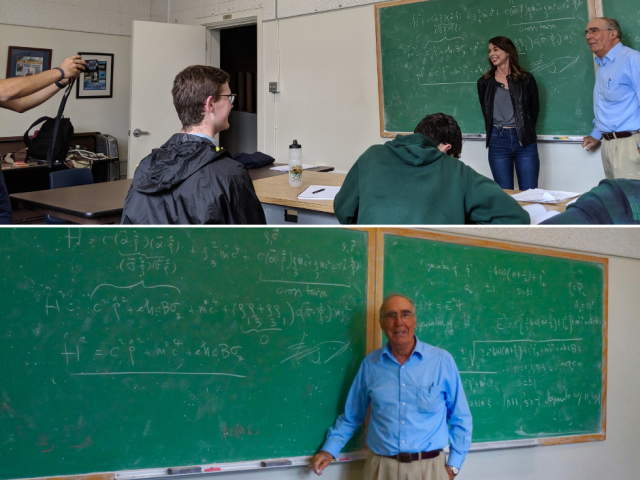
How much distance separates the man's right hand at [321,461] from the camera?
6.34ft

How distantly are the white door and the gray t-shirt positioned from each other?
3453mm

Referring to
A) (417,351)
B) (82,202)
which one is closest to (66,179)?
(82,202)

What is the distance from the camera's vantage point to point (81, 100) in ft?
21.8

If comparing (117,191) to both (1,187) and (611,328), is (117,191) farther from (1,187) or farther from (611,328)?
(611,328)

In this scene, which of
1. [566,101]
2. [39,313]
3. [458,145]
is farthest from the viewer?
[566,101]

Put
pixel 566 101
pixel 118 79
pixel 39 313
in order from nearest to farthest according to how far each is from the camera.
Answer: pixel 39 313 → pixel 566 101 → pixel 118 79

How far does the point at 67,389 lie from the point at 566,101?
12.0 feet

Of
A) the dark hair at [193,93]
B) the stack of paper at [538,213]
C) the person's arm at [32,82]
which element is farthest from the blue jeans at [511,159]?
the person's arm at [32,82]

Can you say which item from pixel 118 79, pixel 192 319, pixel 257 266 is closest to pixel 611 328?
pixel 257 266

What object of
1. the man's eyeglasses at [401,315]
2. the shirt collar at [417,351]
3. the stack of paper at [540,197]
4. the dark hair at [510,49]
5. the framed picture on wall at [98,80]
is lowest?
the shirt collar at [417,351]

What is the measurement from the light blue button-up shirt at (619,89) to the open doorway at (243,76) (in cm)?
409

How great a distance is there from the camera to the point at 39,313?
1661 mm

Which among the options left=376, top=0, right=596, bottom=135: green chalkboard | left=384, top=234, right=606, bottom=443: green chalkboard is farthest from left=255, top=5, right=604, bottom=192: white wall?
left=384, top=234, right=606, bottom=443: green chalkboard

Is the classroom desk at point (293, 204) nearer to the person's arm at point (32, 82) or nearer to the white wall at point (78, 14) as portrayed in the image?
the person's arm at point (32, 82)
